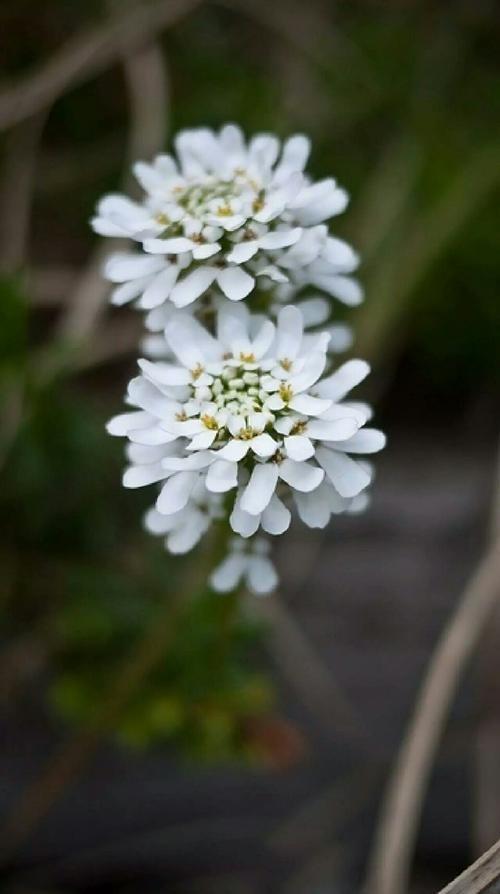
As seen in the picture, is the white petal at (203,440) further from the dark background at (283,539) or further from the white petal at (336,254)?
the dark background at (283,539)

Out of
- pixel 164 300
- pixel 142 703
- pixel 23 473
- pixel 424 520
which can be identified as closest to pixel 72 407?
pixel 23 473

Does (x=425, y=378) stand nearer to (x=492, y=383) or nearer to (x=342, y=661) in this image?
(x=492, y=383)

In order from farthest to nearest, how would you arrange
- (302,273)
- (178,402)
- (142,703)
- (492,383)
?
(492,383) → (142,703) → (302,273) → (178,402)

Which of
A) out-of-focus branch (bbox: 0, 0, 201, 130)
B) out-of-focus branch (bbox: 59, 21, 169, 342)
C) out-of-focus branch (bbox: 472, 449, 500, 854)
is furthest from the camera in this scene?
out-of-focus branch (bbox: 0, 0, 201, 130)

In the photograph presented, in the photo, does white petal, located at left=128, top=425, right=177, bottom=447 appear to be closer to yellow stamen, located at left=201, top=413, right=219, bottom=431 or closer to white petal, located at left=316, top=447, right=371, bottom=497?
yellow stamen, located at left=201, top=413, right=219, bottom=431

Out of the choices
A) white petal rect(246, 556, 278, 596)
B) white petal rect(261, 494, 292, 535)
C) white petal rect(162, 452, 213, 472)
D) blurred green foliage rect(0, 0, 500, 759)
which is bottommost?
white petal rect(261, 494, 292, 535)

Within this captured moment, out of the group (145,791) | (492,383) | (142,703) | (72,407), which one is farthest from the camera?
(492,383)

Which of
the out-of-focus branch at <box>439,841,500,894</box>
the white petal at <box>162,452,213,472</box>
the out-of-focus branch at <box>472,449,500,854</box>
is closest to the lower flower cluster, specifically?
the white petal at <box>162,452,213,472</box>
